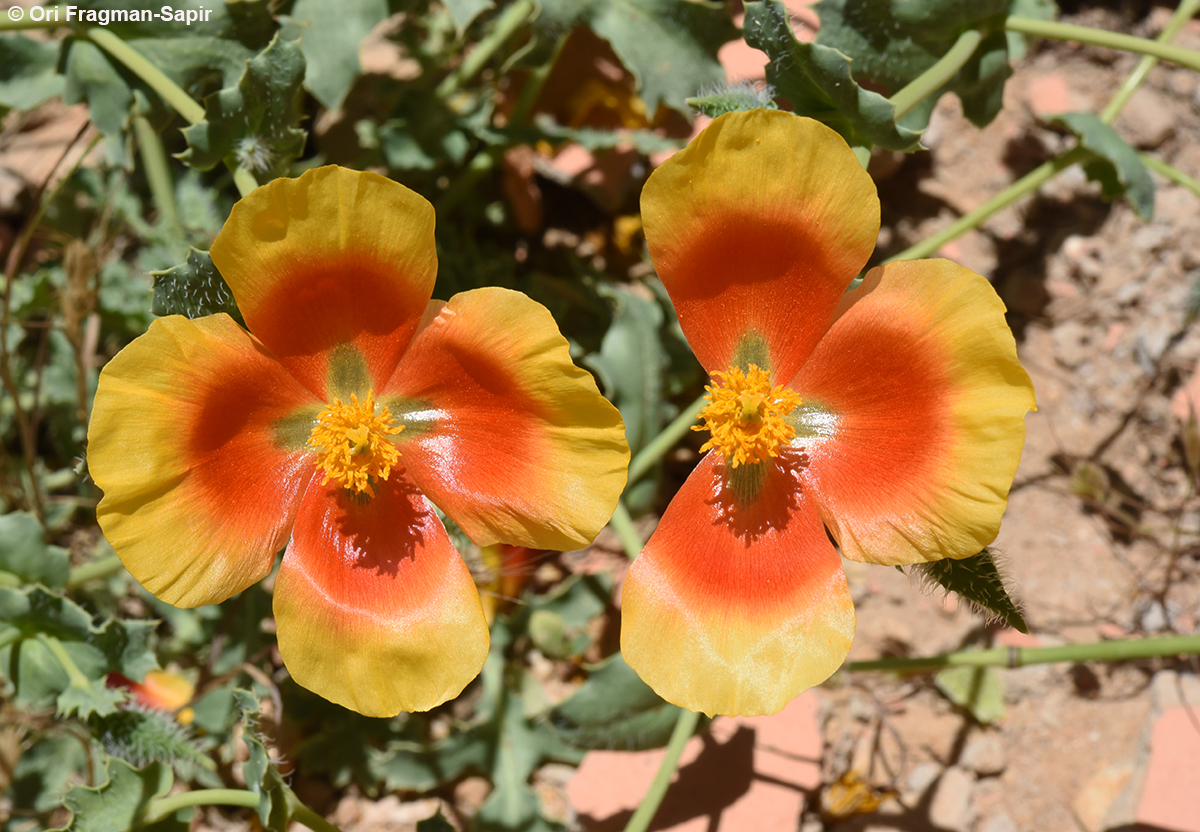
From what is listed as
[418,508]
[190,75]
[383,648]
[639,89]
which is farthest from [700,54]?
[383,648]

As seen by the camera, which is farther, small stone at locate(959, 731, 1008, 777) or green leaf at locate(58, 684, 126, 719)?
small stone at locate(959, 731, 1008, 777)

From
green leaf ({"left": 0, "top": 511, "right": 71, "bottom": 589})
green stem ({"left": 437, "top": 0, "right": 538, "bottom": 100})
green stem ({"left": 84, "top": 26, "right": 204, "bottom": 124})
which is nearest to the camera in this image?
green stem ({"left": 84, "top": 26, "right": 204, "bottom": 124})

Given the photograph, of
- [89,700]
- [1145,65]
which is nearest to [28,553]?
[89,700]

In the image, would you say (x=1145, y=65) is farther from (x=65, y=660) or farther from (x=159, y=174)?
(x=65, y=660)

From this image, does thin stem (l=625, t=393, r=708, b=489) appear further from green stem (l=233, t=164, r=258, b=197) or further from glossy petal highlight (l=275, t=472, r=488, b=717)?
green stem (l=233, t=164, r=258, b=197)

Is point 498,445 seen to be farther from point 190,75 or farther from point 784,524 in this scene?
point 190,75

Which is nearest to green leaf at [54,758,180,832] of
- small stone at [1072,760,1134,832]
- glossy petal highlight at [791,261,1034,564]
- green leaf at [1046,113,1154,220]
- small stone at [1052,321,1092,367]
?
glossy petal highlight at [791,261,1034,564]

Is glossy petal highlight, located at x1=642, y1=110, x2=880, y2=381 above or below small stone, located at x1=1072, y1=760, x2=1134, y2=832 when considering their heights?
above

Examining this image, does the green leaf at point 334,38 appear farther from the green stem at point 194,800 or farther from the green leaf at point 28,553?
the green stem at point 194,800
